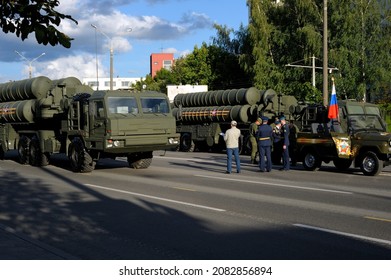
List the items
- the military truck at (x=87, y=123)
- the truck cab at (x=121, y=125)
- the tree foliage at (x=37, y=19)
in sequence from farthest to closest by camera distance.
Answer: the military truck at (x=87, y=123) < the truck cab at (x=121, y=125) < the tree foliage at (x=37, y=19)

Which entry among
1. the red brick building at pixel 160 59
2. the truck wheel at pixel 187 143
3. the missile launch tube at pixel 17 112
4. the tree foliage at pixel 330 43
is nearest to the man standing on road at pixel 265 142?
the missile launch tube at pixel 17 112

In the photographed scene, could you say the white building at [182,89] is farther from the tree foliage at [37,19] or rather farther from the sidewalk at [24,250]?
the tree foliage at [37,19]

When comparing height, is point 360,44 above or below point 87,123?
above

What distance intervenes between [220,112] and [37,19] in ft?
78.8

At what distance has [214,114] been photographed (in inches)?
1172

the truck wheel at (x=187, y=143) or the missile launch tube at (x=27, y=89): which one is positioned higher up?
the missile launch tube at (x=27, y=89)

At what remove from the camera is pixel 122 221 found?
9430 mm

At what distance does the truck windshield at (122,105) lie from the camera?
17031mm

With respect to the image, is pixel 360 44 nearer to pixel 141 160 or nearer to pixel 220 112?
pixel 220 112

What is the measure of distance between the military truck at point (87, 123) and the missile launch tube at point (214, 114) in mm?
7348

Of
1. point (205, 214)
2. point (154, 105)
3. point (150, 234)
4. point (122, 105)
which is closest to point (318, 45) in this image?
point (154, 105)

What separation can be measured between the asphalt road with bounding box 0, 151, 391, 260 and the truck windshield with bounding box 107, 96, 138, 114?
6.46 feet

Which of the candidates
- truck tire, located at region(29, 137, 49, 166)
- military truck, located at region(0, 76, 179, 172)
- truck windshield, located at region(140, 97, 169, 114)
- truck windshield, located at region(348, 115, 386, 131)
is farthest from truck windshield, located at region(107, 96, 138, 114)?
truck windshield, located at region(348, 115, 386, 131)

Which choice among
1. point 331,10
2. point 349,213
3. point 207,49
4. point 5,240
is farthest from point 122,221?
point 207,49
